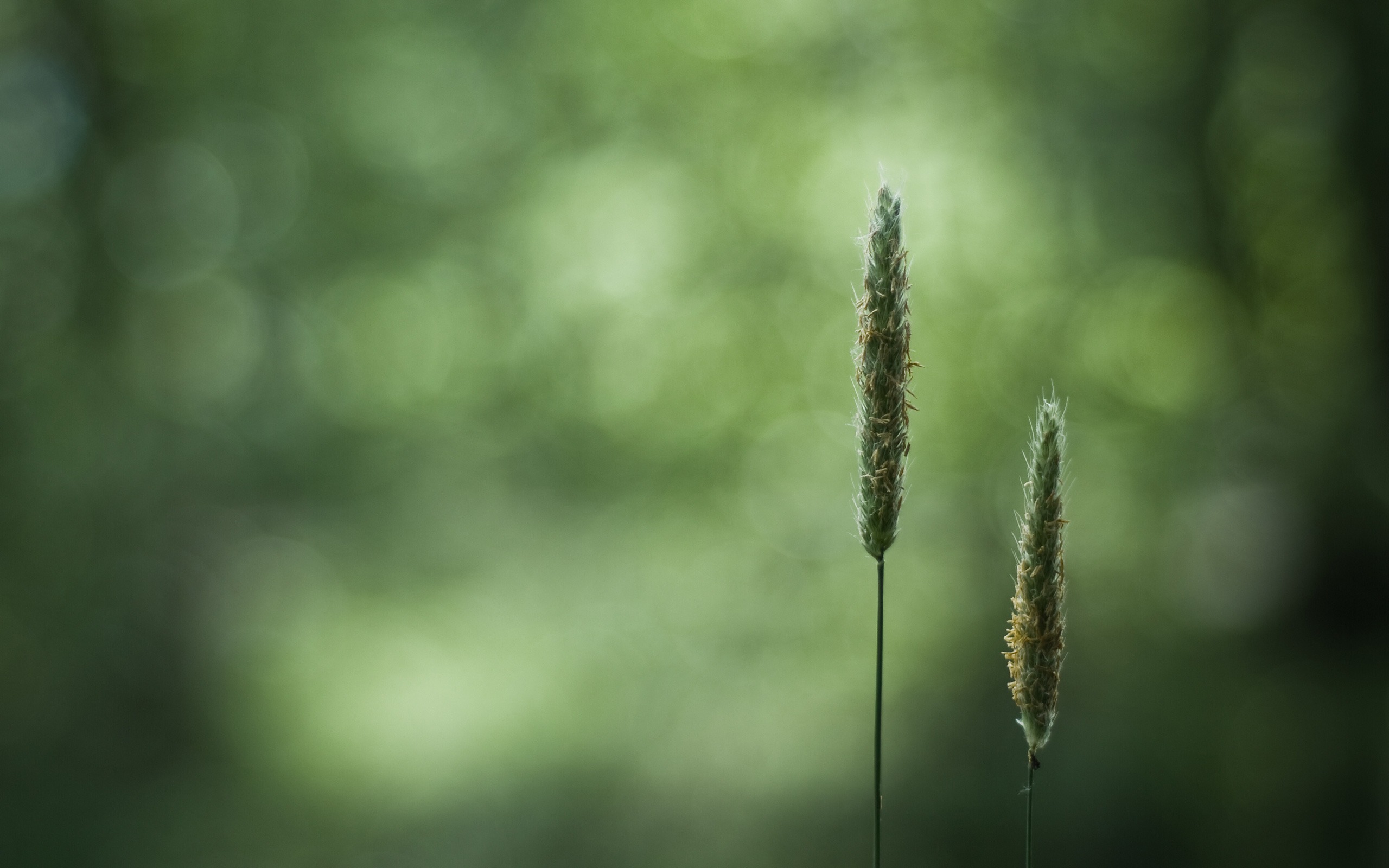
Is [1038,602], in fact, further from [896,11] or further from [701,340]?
[896,11]

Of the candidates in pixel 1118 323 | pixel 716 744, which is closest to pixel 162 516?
pixel 716 744

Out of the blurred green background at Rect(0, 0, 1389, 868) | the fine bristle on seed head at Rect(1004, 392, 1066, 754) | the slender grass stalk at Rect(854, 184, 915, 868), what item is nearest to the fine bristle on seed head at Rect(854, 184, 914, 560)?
the slender grass stalk at Rect(854, 184, 915, 868)

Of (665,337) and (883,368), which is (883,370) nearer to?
(883,368)

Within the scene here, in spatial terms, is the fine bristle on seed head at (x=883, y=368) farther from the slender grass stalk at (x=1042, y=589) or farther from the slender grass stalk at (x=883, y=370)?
the slender grass stalk at (x=1042, y=589)

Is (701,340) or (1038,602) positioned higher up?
(701,340)

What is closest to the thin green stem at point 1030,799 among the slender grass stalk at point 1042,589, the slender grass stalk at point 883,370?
the slender grass stalk at point 1042,589

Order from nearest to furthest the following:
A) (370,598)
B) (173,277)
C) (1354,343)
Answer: (1354,343) → (173,277) → (370,598)

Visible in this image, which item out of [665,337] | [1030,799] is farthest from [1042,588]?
[665,337]

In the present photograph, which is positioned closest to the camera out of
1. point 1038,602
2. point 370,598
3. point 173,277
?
point 1038,602
